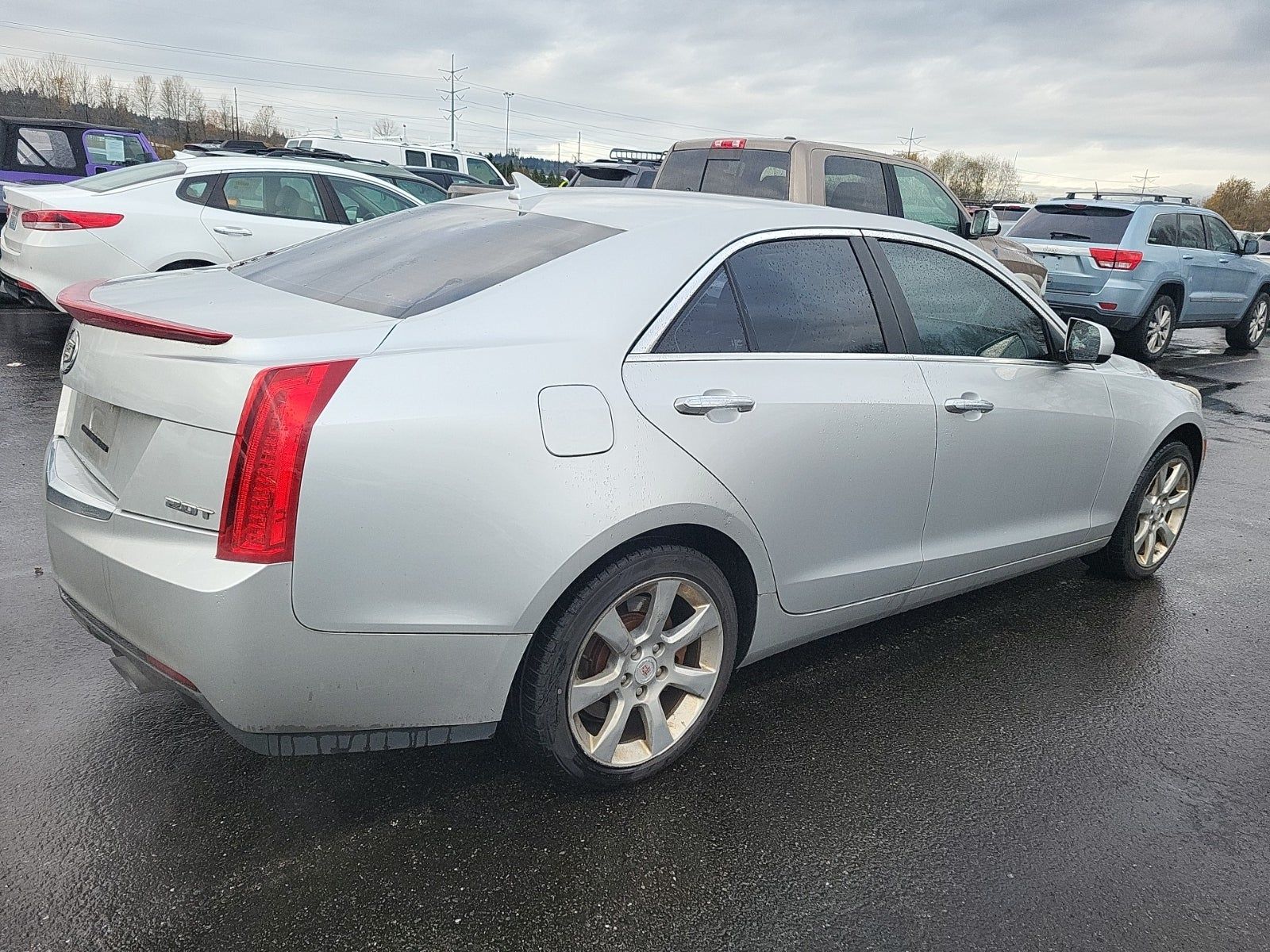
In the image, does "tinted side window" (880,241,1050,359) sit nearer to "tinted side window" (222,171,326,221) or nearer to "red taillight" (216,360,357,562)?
"red taillight" (216,360,357,562)

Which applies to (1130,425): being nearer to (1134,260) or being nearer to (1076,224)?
(1134,260)

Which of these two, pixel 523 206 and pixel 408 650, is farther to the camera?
pixel 523 206

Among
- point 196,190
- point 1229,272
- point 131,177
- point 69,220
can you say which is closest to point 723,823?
point 69,220

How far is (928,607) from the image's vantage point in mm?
4355

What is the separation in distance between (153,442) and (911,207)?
7673 millimetres

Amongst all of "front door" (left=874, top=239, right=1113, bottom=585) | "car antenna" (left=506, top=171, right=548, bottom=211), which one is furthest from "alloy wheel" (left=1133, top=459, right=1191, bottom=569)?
"car antenna" (left=506, top=171, right=548, bottom=211)

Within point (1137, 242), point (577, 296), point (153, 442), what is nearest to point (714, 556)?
point (577, 296)

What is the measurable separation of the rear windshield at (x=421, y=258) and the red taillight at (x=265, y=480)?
49cm

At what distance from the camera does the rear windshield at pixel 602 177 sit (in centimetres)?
1261

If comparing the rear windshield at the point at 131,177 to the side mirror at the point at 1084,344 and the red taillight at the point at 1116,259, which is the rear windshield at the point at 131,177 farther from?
the red taillight at the point at 1116,259

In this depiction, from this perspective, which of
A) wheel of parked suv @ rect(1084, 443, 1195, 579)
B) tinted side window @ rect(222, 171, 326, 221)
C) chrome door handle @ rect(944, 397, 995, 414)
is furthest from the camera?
tinted side window @ rect(222, 171, 326, 221)

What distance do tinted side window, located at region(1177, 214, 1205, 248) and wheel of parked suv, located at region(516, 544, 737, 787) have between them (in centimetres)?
1131

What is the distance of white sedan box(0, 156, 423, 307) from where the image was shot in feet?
25.6

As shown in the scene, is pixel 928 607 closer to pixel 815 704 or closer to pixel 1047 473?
pixel 1047 473
